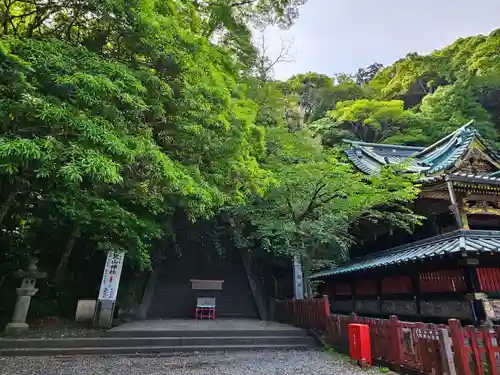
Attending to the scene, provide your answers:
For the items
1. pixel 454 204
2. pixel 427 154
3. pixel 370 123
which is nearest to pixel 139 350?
pixel 454 204

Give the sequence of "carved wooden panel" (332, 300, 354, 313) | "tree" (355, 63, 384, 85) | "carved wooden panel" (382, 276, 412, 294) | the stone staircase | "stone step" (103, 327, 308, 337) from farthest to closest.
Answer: "tree" (355, 63, 384, 85) < "carved wooden panel" (332, 300, 354, 313) < "carved wooden panel" (382, 276, 412, 294) < "stone step" (103, 327, 308, 337) < the stone staircase

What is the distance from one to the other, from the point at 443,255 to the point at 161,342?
24.1 ft

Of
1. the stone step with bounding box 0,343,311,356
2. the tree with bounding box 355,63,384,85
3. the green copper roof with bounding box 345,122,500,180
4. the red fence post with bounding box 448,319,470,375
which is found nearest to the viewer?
the red fence post with bounding box 448,319,470,375

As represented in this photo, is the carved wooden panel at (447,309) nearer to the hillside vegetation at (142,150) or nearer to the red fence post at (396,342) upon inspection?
the hillside vegetation at (142,150)

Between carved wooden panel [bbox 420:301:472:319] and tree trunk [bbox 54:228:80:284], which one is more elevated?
tree trunk [bbox 54:228:80:284]

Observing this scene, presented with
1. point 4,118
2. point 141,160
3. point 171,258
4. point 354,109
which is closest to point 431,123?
point 354,109

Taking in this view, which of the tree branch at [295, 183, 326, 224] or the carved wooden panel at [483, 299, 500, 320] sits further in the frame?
the tree branch at [295, 183, 326, 224]

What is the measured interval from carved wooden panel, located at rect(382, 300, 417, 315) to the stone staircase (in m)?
3.02

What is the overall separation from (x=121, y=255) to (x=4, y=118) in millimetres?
6486

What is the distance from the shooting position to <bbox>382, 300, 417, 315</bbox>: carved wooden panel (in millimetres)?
9469

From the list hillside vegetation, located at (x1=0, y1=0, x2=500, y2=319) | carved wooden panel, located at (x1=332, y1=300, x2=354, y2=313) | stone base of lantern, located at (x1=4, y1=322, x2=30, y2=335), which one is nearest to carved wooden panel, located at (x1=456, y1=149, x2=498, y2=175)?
hillside vegetation, located at (x1=0, y1=0, x2=500, y2=319)

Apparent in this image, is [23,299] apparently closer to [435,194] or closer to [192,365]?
[192,365]

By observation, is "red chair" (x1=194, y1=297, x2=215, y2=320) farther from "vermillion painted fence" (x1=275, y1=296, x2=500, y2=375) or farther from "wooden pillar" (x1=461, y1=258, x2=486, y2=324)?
"wooden pillar" (x1=461, y1=258, x2=486, y2=324)

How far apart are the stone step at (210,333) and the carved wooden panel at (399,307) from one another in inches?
119
